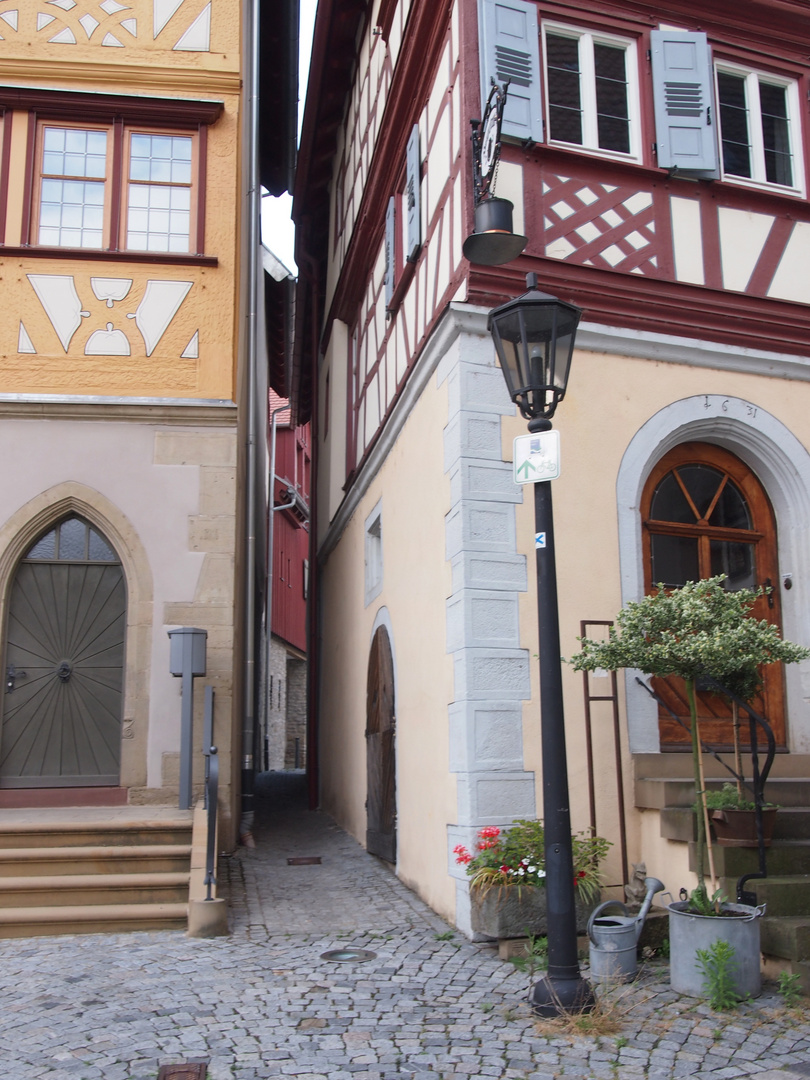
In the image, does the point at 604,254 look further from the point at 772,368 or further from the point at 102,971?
the point at 102,971

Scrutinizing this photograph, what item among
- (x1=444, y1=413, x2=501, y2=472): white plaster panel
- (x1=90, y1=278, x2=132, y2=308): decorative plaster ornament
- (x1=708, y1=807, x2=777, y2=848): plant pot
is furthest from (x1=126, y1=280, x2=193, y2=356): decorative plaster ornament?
(x1=708, y1=807, x2=777, y2=848): plant pot

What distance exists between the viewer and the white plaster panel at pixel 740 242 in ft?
24.0

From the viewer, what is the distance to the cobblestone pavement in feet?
12.8

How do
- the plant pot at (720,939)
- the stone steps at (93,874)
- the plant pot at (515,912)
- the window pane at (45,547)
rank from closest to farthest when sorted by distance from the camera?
the plant pot at (720,939) → the plant pot at (515,912) → the stone steps at (93,874) → the window pane at (45,547)

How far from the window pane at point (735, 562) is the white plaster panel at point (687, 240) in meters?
1.89

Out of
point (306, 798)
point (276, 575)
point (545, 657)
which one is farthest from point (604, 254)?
point (276, 575)

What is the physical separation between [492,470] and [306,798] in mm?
8643

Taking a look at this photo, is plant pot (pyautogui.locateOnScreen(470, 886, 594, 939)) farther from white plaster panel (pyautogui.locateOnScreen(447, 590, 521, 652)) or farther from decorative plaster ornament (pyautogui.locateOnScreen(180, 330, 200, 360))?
decorative plaster ornament (pyautogui.locateOnScreen(180, 330, 200, 360))

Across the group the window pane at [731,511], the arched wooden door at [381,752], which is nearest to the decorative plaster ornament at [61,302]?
the arched wooden door at [381,752]

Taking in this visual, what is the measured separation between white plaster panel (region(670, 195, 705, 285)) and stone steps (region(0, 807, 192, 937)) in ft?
17.3

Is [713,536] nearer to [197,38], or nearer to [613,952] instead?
[613,952]

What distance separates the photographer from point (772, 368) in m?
7.25

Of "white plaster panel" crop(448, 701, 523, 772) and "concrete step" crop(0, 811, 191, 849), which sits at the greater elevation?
"white plaster panel" crop(448, 701, 523, 772)

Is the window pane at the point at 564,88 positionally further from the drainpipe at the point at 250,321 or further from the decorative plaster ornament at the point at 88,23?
the decorative plaster ornament at the point at 88,23
